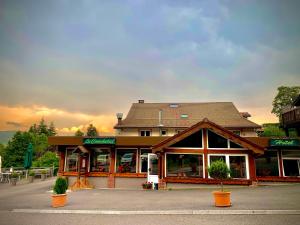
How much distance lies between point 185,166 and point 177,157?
0.88 metres

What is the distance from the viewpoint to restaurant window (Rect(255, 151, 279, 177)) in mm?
19938

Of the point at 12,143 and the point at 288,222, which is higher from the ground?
the point at 12,143

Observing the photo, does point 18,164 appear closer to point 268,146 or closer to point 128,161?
point 128,161

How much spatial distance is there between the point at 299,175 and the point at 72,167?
18.0 metres

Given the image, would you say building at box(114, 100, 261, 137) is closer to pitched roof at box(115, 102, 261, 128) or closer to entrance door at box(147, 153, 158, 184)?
pitched roof at box(115, 102, 261, 128)

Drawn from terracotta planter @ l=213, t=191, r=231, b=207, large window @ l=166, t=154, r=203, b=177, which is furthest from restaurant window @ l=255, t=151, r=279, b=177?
terracotta planter @ l=213, t=191, r=231, b=207

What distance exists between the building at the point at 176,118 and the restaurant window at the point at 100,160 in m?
9.18

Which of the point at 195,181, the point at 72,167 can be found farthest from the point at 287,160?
the point at 72,167

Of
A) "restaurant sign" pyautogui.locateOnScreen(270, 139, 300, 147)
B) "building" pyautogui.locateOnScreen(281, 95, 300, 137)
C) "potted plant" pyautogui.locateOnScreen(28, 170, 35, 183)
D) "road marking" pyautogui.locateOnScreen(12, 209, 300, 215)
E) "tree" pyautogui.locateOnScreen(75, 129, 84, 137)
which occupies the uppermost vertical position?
"tree" pyautogui.locateOnScreen(75, 129, 84, 137)

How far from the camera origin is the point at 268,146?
19.7m

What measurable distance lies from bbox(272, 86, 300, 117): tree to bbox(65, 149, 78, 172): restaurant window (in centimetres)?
3825

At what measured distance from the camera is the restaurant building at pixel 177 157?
62.3ft

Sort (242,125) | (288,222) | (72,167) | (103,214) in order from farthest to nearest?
(242,125)
(72,167)
(103,214)
(288,222)

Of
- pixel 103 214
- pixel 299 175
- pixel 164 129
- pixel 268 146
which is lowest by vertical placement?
pixel 103 214
